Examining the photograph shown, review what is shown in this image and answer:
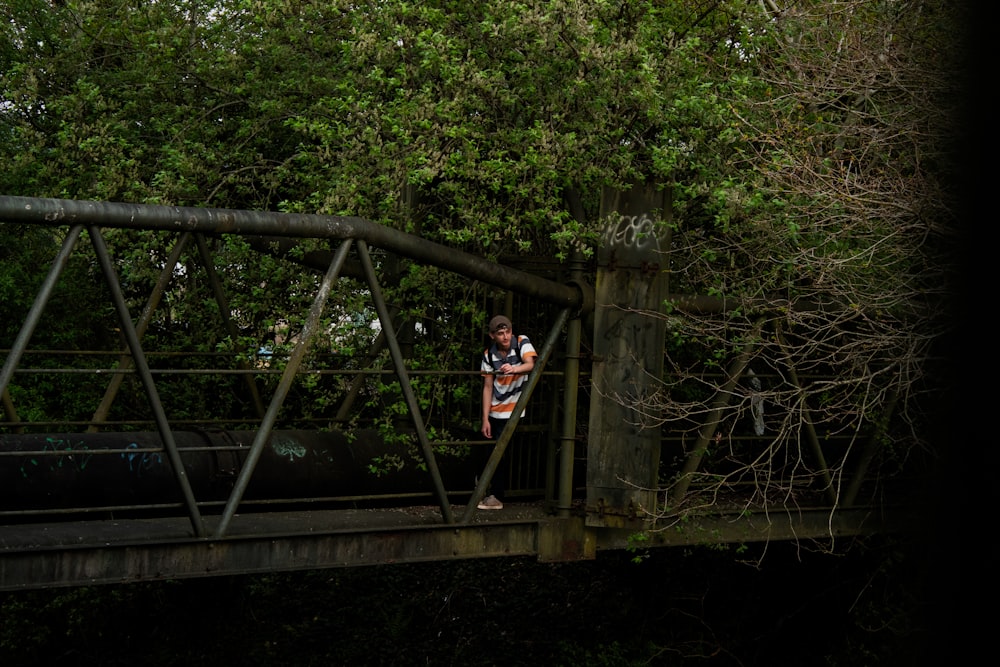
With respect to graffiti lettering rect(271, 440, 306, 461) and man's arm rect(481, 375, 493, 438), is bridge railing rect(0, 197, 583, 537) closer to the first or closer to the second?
graffiti lettering rect(271, 440, 306, 461)

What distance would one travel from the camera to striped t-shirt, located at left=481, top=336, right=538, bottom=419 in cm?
817

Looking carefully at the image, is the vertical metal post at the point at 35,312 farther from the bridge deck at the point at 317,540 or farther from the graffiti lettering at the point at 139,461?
the graffiti lettering at the point at 139,461

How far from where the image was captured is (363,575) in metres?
15.2

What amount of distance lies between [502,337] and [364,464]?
1567 mm

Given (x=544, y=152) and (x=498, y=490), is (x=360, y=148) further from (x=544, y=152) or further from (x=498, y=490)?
(x=498, y=490)

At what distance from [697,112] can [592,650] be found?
781 centimetres

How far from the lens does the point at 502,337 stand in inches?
317

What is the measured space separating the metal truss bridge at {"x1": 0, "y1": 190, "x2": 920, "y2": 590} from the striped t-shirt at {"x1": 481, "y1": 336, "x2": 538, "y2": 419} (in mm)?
169

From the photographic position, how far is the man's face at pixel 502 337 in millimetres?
8039

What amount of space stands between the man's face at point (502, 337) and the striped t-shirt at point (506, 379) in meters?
0.07

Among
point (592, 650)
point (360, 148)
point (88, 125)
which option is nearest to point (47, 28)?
point (88, 125)

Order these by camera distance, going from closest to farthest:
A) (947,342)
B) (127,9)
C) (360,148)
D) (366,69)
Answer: (947,342)
(360,148)
(366,69)
(127,9)

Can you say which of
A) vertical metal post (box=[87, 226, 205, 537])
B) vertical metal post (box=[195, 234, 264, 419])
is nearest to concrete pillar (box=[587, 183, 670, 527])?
vertical metal post (box=[195, 234, 264, 419])

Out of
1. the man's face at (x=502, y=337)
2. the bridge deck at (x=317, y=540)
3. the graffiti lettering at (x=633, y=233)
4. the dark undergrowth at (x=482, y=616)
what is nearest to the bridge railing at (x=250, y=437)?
the bridge deck at (x=317, y=540)
